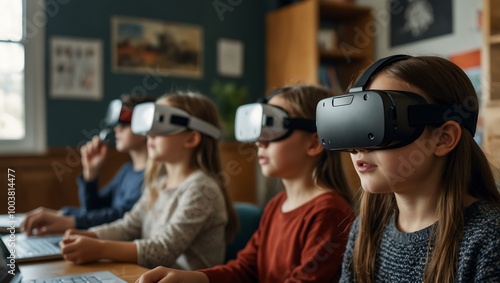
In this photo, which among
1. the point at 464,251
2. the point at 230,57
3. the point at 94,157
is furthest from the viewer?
the point at 230,57

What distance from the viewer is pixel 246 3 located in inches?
177

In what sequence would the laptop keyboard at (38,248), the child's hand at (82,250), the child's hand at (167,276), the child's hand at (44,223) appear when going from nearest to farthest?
the child's hand at (167,276), the child's hand at (82,250), the laptop keyboard at (38,248), the child's hand at (44,223)

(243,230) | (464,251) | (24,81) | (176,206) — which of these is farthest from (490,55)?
(24,81)

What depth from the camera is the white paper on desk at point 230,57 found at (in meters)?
4.34

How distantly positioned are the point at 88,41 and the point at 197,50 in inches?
33.9

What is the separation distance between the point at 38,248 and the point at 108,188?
1.15 meters

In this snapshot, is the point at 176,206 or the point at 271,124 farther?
the point at 176,206

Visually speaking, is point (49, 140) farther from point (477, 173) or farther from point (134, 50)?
point (477, 173)

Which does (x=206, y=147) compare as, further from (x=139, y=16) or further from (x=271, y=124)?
(x=139, y=16)

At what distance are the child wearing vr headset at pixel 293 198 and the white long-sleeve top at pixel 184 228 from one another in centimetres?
19

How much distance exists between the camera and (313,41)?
4.00m

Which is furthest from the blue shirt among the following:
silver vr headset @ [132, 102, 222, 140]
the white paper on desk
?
the white paper on desk

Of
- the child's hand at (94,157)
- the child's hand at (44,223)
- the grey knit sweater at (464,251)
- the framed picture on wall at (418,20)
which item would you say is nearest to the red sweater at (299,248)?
the grey knit sweater at (464,251)

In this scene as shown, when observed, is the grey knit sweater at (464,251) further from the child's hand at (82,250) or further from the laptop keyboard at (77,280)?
the child's hand at (82,250)
